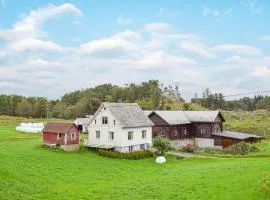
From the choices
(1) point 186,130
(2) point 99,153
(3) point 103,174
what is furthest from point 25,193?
(1) point 186,130

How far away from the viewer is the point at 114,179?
126 ft

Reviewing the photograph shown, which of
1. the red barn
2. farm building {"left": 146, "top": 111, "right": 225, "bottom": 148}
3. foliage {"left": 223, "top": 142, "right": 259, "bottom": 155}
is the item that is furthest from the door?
the red barn

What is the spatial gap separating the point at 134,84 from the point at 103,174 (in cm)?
12997

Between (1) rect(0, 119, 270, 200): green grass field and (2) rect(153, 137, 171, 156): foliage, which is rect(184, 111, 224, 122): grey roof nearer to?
(2) rect(153, 137, 171, 156): foliage

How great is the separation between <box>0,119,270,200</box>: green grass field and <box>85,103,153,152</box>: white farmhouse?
338 inches

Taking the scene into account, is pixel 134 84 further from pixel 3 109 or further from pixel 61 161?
pixel 61 161

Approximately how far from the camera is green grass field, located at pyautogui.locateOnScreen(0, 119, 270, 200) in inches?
1193

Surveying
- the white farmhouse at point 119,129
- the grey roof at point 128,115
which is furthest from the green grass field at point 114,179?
the grey roof at point 128,115

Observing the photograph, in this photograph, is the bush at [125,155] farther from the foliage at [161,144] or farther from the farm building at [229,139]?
the farm building at [229,139]

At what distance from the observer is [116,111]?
61469 mm

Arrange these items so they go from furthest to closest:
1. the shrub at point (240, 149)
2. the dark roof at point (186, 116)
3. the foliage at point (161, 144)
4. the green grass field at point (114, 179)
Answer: the dark roof at point (186, 116), the shrub at point (240, 149), the foliage at point (161, 144), the green grass field at point (114, 179)

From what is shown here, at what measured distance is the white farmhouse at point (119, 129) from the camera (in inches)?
2340

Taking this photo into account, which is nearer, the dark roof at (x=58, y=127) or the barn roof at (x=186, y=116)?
the dark roof at (x=58, y=127)

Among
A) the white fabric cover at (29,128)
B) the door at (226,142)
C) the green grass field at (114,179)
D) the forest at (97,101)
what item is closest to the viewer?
the green grass field at (114,179)
